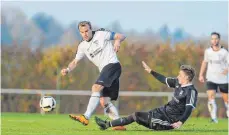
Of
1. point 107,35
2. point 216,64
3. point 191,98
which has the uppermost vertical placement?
point 107,35

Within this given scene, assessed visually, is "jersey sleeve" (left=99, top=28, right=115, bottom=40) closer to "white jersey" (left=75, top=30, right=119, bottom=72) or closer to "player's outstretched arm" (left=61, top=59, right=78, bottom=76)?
"white jersey" (left=75, top=30, right=119, bottom=72)

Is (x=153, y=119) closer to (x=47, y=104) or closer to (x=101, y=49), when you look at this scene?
(x=101, y=49)

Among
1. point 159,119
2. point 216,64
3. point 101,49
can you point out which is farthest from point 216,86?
point 159,119

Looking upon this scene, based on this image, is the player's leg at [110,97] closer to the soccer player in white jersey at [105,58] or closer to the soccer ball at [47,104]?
the soccer player in white jersey at [105,58]

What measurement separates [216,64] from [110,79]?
637cm

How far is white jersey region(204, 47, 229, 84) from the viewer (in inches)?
743

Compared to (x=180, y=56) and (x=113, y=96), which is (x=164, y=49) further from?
(x=113, y=96)

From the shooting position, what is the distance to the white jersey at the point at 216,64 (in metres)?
18.9

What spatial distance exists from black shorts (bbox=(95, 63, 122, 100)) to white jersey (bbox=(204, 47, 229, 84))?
19.2 ft

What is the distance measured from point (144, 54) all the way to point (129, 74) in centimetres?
142

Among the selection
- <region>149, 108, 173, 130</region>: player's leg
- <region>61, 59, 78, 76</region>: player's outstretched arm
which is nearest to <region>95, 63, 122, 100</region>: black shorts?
A: <region>61, 59, 78, 76</region>: player's outstretched arm

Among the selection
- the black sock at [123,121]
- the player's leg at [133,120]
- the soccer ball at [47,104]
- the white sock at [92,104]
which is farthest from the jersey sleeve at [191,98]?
the soccer ball at [47,104]

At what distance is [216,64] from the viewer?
19125mm

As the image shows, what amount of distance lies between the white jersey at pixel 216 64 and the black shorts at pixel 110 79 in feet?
19.2
